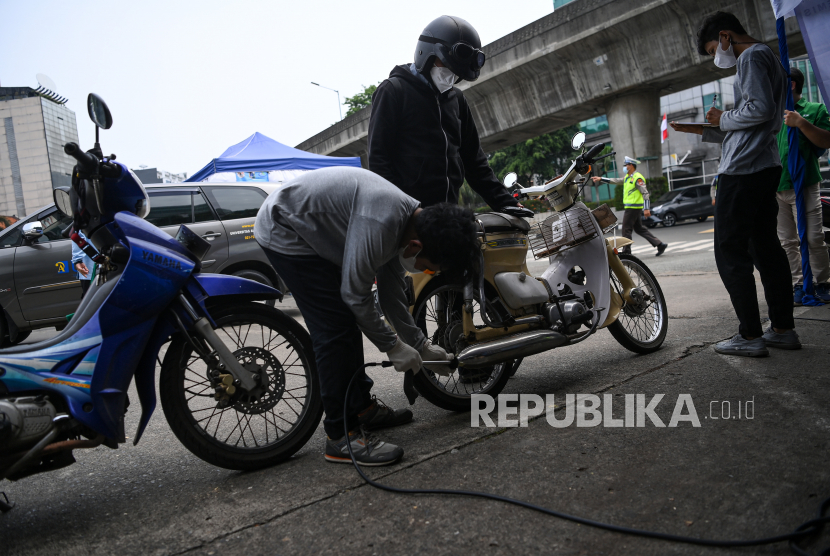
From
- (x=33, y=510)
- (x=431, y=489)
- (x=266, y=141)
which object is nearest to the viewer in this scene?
(x=431, y=489)

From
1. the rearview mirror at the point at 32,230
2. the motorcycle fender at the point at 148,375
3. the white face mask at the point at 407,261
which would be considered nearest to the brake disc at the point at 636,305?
the white face mask at the point at 407,261

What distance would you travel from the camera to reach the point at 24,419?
6.82ft

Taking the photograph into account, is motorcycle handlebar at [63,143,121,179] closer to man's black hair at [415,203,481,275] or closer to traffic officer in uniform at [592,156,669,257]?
man's black hair at [415,203,481,275]

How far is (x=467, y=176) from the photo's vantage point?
12.5ft

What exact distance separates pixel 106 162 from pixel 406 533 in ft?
6.21

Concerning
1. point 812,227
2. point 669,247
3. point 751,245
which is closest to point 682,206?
point 669,247

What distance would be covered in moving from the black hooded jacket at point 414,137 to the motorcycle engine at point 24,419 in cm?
184

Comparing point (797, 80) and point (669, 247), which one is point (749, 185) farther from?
point (669, 247)

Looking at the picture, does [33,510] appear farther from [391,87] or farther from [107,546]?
[391,87]

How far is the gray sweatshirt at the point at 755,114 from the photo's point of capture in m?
3.49

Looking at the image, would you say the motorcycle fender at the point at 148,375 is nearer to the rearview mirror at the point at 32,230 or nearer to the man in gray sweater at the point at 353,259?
the man in gray sweater at the point at 353,259

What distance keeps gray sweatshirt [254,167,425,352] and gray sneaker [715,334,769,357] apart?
2351 mm

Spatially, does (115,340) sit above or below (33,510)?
above

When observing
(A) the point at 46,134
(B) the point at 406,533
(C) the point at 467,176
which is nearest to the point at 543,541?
(B) the point at 406,533
